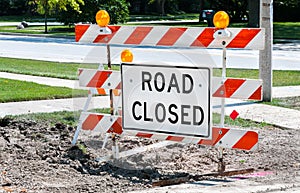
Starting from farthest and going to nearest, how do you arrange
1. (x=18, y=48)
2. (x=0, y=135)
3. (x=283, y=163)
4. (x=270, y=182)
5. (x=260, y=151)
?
(x=18, y=48) → (x=0, y=135) → (x=260, y=151) → (x=283, y=163) → (x=270, y=182)

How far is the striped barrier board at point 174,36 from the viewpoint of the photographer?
6758 millimetres

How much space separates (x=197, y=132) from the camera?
22.6 feet

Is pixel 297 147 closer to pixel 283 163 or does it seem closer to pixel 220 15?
pixel 283 163

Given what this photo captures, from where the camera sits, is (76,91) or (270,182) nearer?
(270,182)

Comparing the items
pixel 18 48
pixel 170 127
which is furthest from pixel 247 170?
A: pixel 18 48

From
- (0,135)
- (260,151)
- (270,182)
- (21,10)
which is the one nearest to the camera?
(270,182)

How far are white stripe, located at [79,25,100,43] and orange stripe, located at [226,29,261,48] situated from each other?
67.3 inches

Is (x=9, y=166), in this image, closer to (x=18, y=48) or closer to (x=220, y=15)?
(x=220, y=15)

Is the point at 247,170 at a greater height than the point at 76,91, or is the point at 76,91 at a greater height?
the point at 76,91

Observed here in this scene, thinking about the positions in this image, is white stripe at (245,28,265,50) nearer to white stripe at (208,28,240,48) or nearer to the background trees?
white stripe at (208,28,240,48)

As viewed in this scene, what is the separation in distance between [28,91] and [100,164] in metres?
5.82

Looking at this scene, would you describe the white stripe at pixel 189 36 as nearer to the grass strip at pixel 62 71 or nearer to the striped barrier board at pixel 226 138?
the striped barrier board at pixel 226 138

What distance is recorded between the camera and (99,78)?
768cm

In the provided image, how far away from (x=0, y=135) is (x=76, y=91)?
115 cm
